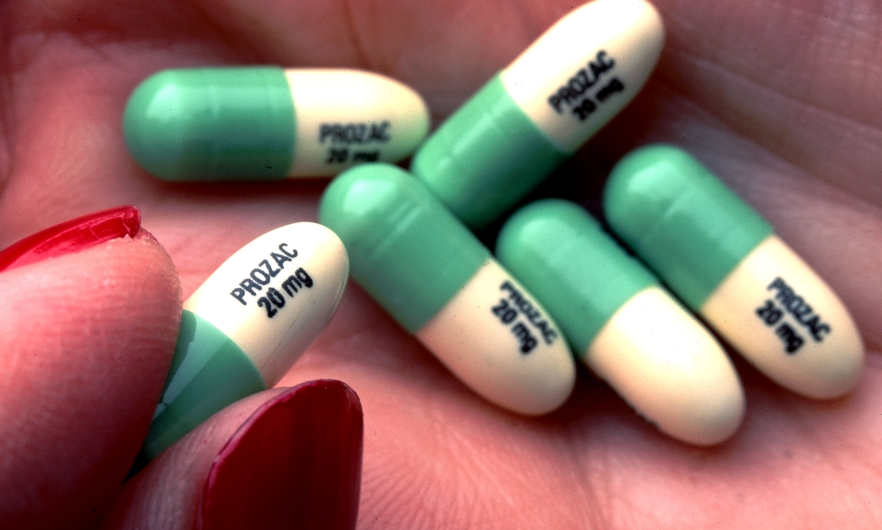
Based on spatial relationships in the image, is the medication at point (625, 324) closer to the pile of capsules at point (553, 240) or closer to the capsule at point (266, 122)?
the pile of capsules at point (553, 240)

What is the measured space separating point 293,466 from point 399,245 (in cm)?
63

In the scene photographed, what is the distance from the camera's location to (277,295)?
43.6 inches

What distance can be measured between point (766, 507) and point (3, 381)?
1.25 m

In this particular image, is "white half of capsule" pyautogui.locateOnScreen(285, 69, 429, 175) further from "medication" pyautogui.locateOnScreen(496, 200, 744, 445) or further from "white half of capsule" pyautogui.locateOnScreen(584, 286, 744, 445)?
"white half of capsule" pyautogui.locateOnScreen(584, 286, 744, 445)

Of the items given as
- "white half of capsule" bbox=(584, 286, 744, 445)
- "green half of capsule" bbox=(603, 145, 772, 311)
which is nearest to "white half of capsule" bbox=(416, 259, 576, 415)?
"white half of capsule" bbox=(584, 286, 744, 445)

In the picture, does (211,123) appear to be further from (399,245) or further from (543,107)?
(543,107)

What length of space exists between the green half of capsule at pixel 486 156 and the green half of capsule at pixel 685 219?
17cm

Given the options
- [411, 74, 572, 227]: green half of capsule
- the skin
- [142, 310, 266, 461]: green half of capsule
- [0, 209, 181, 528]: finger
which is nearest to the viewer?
[0, 209, 181, 528]: finger

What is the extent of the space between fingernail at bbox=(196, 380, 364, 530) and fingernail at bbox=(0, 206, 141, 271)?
28cm

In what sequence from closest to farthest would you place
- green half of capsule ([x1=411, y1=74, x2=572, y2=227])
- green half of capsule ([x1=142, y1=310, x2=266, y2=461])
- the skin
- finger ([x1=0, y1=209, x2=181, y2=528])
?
finger ([x1=0, y1=209, x2=181, y2=528])
green half of capsule ([x1=142, y1=310, x2=266, y2=461])
the skin
green half of capsule ([x1=411, y1=74, x2=572, y2=227])

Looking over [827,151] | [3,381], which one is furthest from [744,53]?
[3,381]

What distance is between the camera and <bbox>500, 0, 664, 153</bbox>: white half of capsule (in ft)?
4.61

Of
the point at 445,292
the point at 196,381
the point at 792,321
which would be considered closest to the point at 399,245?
the point at 445,292

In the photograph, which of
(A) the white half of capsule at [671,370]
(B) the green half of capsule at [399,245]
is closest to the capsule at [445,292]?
(B) the green half of capsule at [399,245]
